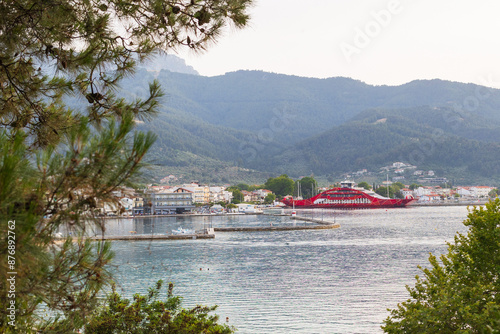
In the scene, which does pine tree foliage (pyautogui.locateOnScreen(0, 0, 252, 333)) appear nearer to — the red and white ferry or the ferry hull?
the red and white ferry

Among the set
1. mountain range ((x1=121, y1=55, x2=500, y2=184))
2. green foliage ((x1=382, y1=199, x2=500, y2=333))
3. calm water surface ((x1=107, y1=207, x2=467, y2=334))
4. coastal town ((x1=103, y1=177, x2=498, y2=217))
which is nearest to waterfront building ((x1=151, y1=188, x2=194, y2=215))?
coastal town ((x1=103, y1=177, x2=498, y2=217))

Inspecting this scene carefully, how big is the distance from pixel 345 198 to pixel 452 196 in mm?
34915

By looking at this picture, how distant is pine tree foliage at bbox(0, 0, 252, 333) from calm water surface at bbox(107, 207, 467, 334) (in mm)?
2581

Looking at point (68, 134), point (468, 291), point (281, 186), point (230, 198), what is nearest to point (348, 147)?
point (281, 186)

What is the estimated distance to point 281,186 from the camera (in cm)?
9838

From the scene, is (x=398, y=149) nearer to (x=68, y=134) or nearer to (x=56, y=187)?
(x=68, y=134)

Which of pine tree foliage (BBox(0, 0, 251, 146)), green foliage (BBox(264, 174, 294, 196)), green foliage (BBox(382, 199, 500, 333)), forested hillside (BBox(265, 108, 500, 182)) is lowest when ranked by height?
green foliage (BBox(382, 199, 500, 333))

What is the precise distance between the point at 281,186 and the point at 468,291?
93.2 m

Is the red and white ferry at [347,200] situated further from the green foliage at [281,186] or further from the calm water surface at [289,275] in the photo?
the calm water surface at [289,275]

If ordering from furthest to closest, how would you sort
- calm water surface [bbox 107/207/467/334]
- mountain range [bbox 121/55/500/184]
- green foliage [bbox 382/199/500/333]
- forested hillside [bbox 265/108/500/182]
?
forested hillside [bbox 265/108/500/182], mountain range [bbox 121/55/500/184], calm water surface [bbox 107/207/467/334], green foliage [bbox 382/199/500/333]

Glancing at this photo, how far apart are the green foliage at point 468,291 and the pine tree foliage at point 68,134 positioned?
3.60m

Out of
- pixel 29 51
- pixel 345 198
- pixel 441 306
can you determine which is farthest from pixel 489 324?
pixel 345 198

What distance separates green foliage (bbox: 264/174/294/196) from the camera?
96512 millimetres

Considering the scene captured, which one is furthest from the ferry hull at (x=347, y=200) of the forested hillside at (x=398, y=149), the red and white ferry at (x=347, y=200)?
the forested hillside at (x=398, y=149)
